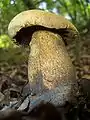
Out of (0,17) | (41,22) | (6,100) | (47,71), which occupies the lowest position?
(6,100)

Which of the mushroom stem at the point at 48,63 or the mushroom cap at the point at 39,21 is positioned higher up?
the mushroom cap at the point at 39,21

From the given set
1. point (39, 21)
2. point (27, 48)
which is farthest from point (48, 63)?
point (27, 48)

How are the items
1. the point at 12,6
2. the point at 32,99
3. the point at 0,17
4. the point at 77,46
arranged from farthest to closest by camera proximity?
the point at 77,46
the point at 0,17
the point at 12,6
the point at 32,99

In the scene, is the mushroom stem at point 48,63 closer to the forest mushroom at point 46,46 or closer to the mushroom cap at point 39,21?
the forest mushroom at point 46,46

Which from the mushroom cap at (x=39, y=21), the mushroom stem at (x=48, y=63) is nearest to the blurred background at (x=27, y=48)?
the mushroom stem at (x=48, y=63)

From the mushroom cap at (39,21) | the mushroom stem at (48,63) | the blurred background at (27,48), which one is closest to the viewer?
the mushroom cap at (39,21)

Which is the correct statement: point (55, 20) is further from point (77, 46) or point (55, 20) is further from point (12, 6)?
point (77, 46)

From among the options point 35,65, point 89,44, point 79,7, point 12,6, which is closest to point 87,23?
point 89,44

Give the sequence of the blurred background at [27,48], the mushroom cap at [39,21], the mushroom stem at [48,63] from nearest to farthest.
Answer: the mushroom cap at [39,21] < the mushroom stem at [48,63] < the blurred background at [27,48]
